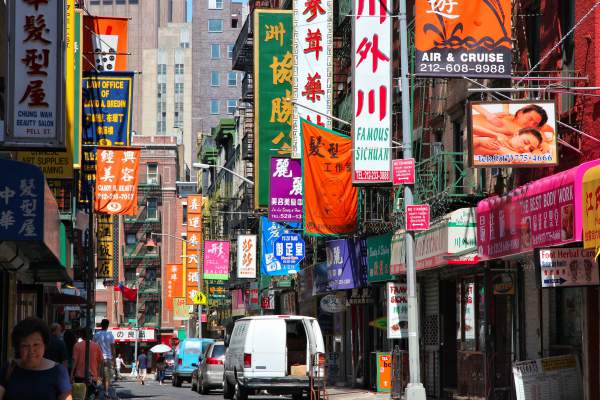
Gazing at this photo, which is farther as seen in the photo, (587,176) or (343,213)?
(343,213)

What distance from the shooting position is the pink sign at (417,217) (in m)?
22.2

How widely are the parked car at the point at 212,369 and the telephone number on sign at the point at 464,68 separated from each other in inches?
762

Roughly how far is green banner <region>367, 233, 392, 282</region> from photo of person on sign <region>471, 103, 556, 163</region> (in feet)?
41.8

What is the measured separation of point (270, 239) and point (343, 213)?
11611 millimetres

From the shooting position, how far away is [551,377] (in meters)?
21.0

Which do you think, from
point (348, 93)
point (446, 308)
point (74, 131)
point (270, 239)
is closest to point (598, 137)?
point (74, 131)

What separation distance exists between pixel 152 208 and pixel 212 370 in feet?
257

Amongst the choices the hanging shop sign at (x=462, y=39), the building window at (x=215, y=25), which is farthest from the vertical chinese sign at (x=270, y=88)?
the building window at (x=215, y=25)

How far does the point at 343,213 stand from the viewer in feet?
113

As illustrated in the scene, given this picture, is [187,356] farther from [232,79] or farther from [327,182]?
[232,79]

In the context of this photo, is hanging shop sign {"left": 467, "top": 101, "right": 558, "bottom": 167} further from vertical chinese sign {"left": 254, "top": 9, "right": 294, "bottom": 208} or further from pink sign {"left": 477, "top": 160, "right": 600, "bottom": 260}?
vertical chinese sign {"left": 254, "top": 9, "right": 294, "bottom": 208}

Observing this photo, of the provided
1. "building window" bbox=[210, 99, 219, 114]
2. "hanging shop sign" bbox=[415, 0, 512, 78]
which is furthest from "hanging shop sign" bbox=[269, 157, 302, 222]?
"building window" bbox=[210, 99, 219, 114]

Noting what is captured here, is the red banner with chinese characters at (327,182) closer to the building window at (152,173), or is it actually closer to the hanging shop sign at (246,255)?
the hanging shop sign at (246,255)

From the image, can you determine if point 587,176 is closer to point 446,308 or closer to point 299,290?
point 446,308
